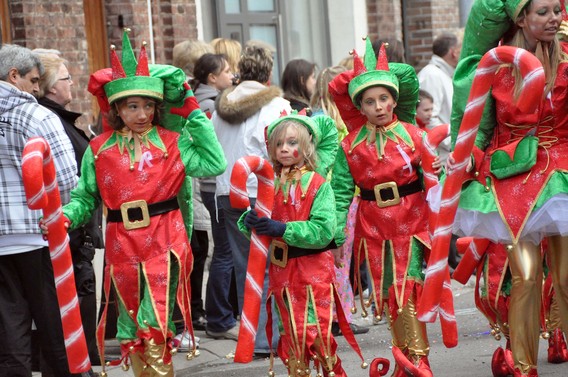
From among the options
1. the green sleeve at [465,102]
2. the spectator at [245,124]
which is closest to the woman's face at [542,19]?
the green sleeve at [465,102]

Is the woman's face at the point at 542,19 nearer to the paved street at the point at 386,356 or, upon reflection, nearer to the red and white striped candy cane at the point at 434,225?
the red and white striped candy cane at the point at 434,225

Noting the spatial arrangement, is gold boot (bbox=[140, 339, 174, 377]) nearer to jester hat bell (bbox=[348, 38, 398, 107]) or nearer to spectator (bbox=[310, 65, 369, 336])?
jester hat bell (bbox=[348, 38, 398, 107])

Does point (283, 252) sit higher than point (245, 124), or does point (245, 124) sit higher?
point (245, 124)

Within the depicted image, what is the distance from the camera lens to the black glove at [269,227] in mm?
7137

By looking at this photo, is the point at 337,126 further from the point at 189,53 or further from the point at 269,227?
the point at 269,227

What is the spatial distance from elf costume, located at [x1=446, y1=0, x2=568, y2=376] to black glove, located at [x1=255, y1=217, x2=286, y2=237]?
95 cm

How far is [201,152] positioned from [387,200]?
1.08 meters

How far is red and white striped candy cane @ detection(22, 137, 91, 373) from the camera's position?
6859 mm

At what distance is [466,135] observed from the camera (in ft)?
22.5

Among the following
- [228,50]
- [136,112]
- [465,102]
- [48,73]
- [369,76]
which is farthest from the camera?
[228,50]

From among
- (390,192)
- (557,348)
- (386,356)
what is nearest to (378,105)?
(390,192)

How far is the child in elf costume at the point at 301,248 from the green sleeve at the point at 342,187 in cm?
22

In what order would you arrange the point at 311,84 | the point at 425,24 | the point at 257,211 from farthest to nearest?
the point at 425,24 → the point at 311,84 → the point at 257,211

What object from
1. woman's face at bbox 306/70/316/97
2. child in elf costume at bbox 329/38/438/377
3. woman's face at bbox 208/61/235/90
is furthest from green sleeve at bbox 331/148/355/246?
woman's face at bbox 208/61/235/90
